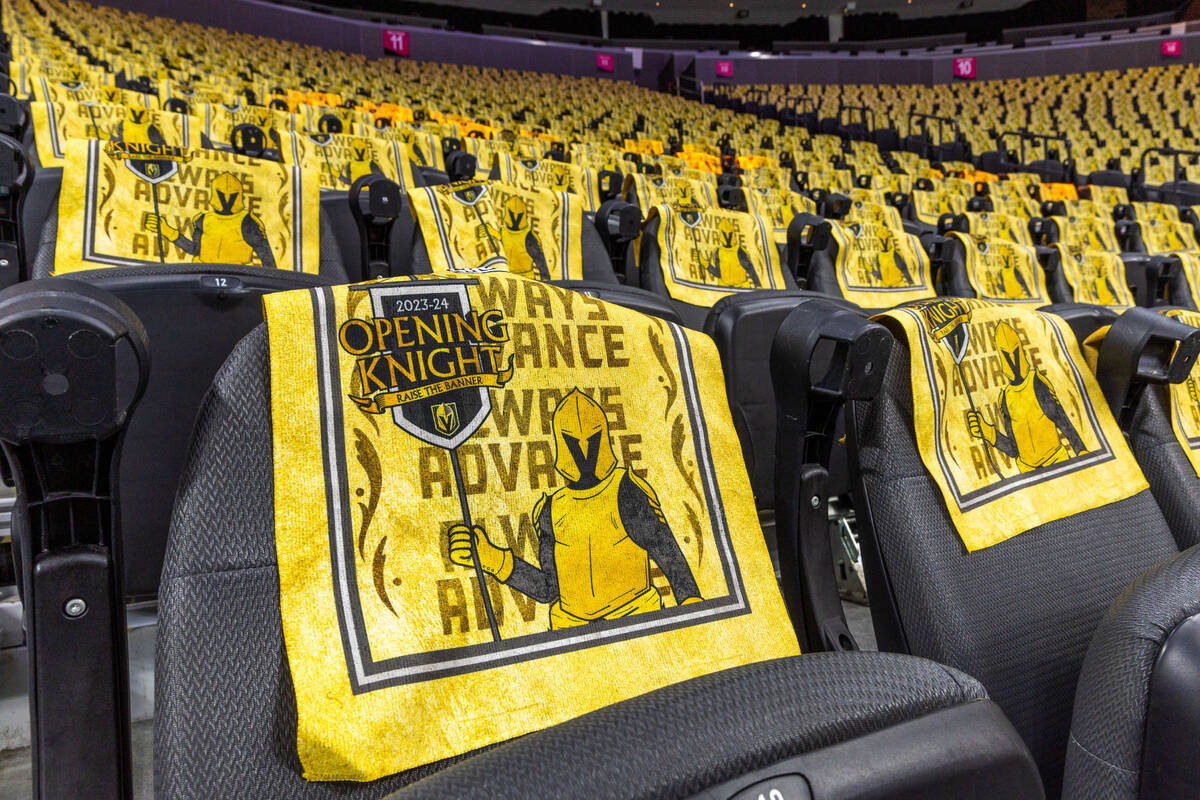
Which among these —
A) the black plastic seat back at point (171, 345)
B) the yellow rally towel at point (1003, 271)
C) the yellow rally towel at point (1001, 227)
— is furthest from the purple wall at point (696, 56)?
the black plastic seat back at point (171, 345)

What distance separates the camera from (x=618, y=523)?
518 mm

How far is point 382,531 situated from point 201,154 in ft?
3.65

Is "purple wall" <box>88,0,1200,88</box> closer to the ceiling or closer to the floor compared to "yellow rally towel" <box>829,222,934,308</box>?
closer to the ceiling

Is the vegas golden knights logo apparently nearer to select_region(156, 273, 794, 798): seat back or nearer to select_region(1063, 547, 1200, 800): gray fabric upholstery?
select_region(156, 273, 794, 798): seat back

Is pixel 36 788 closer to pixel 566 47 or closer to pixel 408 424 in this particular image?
pixel 408 424

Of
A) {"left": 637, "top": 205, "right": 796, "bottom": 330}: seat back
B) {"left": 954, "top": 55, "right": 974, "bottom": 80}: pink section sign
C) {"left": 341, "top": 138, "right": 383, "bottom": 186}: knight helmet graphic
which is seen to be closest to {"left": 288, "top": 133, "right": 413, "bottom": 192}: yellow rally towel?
{"left": 341, "top": 138, "right": 383, "bottom": 186}: knight helmet graphic

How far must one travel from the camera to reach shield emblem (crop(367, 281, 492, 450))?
479 mm

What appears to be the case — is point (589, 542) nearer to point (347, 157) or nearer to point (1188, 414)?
point (1188, 414)

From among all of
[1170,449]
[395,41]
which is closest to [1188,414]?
[1170,449]

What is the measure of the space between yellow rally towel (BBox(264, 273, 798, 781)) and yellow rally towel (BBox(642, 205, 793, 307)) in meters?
1.22

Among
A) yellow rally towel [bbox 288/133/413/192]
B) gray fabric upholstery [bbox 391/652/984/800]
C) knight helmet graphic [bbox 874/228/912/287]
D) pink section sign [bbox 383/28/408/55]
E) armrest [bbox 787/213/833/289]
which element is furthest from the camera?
pink section sign [bbox 383/28/408/55]

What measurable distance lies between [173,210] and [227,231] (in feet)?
0.28

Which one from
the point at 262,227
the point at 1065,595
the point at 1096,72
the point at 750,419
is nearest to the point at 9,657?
the point at 262,227

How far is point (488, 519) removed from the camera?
0.48 meters
